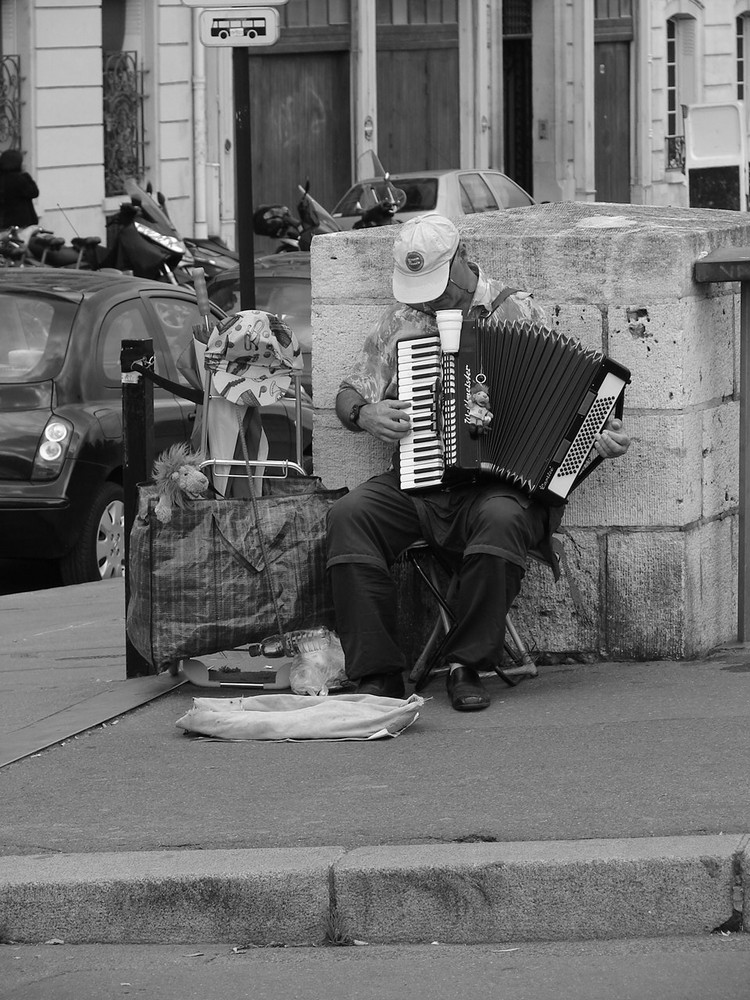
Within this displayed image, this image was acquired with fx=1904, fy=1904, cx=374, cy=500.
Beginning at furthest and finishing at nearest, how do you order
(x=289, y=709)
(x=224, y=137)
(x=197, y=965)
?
(x=224, y=137) < (x=289, y=709) < (x=197, y=965)

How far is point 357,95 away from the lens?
1148 inches

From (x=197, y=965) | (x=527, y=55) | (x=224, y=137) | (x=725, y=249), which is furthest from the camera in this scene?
(x=527, y=55)

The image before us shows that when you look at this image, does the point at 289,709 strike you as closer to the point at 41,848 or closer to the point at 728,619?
the point at 41,848

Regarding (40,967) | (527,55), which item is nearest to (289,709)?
(40,967)

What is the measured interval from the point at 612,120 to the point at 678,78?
253 cm

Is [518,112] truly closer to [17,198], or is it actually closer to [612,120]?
[612,120]

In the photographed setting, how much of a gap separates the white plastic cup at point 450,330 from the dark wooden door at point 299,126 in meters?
21.8

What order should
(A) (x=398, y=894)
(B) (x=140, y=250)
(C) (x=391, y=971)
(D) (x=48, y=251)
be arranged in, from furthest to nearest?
(D) (x=48, y=251) < (B) (x=140, y=250) < (A) (x=398, y=894) < (C) (x=391, y=971)

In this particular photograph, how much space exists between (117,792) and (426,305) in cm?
190

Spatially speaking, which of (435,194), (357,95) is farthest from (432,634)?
(357,95)

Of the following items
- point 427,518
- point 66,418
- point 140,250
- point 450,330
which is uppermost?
point 140,250

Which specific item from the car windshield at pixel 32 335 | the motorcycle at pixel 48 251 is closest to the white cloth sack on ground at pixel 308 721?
the car windshield at pixel 32 335

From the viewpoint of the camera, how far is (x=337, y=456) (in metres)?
6.53

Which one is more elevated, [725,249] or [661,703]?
[725,249]
